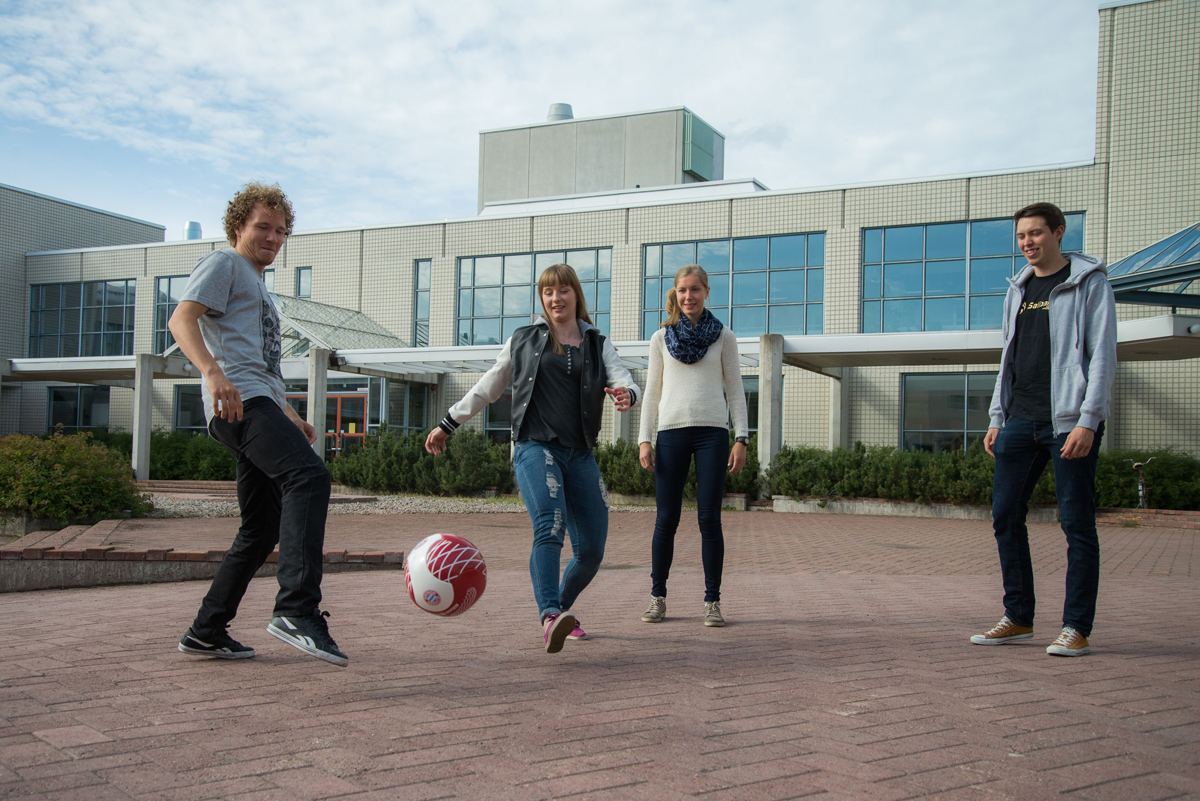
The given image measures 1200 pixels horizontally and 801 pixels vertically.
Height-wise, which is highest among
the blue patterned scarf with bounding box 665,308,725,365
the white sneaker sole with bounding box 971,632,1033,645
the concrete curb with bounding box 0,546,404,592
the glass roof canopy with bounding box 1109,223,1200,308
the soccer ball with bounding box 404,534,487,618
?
the glass roof canopy with bounding box 1109,223,1200,308

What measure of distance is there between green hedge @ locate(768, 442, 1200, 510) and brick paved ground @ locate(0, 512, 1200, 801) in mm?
10194

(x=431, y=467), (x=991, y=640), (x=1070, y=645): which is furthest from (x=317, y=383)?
(x=1070, y=645)

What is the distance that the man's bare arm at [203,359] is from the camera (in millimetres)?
3387

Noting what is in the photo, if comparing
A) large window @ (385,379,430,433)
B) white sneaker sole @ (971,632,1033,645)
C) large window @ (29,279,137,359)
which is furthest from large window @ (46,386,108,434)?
white sneaker sole @ (971,632,1033,645)

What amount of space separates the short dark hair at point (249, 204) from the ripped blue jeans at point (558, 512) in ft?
4.77

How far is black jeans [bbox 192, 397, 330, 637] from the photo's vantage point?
138 inches

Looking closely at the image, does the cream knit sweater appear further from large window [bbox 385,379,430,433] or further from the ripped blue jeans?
large window [bbox 385,379,430,433]

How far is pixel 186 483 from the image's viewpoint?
20.8 meters

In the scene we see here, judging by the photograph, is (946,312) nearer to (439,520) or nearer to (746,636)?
(439,520)

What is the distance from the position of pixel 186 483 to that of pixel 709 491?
741 inches

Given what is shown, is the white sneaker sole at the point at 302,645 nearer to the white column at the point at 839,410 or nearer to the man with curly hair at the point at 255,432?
the man with curly hair at the point at 255,432

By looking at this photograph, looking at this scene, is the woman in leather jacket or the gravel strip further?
the gravel strip

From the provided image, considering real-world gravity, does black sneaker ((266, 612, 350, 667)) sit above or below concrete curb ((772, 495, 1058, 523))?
above

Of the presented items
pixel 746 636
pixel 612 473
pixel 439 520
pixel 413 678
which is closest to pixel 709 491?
pixel 746 636
